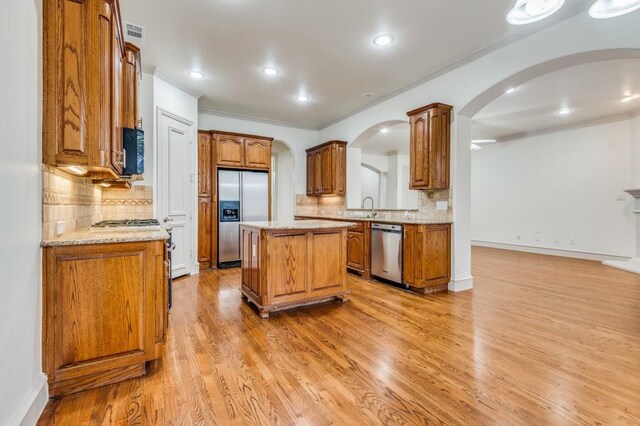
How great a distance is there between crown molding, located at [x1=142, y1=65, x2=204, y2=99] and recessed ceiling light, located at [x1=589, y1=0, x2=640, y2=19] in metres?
4.57

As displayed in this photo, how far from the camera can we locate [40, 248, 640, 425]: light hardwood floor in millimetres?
1565

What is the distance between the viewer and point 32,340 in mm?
1515

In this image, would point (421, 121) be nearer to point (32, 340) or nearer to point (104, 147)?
point (104, 147)

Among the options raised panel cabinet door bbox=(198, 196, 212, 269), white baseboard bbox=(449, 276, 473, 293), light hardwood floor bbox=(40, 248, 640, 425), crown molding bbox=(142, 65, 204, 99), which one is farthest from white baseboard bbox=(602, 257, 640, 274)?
crown molding bbox=(142, 65, 204, 99)

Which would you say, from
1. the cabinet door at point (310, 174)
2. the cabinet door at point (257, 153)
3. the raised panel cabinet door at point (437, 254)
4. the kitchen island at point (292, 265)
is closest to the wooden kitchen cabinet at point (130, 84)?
the kitchen island at point (292, 265)

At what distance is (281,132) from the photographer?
646 cm

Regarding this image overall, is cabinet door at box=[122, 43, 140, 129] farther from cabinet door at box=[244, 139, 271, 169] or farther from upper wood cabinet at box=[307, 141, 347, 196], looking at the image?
upper wood cabinet at box=[307, 141, 347, 196]

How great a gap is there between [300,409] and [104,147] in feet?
6.22

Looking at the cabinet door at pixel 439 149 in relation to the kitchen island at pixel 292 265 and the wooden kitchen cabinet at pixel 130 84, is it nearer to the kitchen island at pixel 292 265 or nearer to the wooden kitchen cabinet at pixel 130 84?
the kitchen island at pixel 292 265

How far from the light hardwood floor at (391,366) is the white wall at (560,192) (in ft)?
10.2

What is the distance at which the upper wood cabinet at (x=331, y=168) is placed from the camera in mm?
5815

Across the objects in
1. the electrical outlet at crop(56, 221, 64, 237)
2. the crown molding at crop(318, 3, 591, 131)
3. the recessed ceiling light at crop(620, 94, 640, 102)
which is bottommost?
the electrical outlet at crop(56, 221, 64, 237)

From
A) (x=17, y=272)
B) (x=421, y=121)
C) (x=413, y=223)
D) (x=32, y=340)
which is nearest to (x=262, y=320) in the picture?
(x=32, y=340)

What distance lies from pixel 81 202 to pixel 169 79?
2.38m
